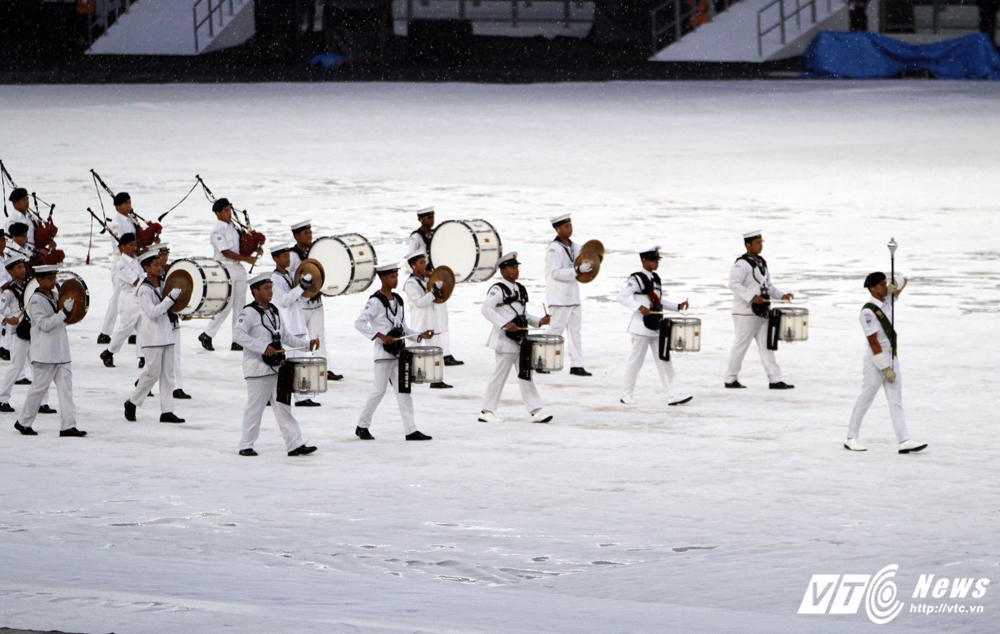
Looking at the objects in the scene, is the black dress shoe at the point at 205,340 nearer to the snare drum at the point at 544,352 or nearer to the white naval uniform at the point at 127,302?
the white naval uniform at the point at 127,302

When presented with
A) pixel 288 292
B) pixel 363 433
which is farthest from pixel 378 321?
pixel 288 292

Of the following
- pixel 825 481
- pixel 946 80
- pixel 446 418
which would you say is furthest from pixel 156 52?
pixel 825 481

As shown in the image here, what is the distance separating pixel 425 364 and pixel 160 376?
109 inches

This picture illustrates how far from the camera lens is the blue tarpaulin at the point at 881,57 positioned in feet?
152

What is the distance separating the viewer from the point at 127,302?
52.0 feet

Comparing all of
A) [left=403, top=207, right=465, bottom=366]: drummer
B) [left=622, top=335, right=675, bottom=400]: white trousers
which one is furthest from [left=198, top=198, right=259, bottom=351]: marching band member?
[left=622, top=335, right=675, bottom=400]: white trousers

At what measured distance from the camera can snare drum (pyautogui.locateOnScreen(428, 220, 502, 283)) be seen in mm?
16484

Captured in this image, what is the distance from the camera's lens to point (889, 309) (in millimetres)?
12781

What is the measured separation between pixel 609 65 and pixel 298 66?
1059 centimetres

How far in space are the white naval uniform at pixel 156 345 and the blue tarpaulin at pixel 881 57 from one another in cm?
3643

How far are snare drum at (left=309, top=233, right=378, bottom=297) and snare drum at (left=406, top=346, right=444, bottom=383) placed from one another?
291 cm

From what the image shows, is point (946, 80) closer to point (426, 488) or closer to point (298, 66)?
point (298, 66)

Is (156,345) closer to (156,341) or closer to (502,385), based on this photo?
(156,341)

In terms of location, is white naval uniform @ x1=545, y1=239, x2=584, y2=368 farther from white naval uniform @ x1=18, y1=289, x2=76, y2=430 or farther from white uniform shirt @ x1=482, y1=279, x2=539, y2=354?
white naval uniform @ x1=18, y1=289, x2=76, y2=430
